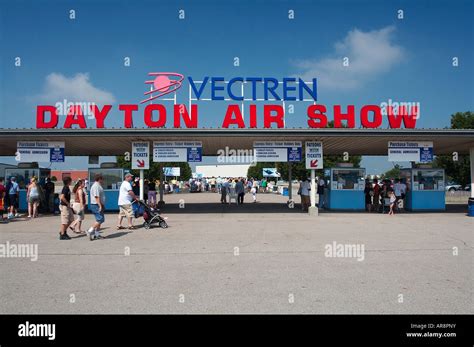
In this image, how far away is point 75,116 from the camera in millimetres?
14648

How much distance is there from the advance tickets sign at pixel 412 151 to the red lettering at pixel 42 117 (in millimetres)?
14486

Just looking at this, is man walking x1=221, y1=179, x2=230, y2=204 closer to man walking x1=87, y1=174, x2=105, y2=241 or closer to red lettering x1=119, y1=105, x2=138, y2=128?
red lettering x1=119, y1=105, x2=138, y2=128

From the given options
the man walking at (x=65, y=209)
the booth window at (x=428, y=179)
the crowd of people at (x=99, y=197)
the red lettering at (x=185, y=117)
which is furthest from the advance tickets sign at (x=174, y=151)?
the booth window at (x=428, y=179)

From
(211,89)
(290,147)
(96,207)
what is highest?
(211,89)

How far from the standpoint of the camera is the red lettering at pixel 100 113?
1504 centimetres

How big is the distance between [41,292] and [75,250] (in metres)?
3.15

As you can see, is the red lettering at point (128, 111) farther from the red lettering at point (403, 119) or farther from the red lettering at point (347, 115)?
the red lettering at point (403, 119)

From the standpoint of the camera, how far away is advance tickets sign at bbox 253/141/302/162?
16.1 m

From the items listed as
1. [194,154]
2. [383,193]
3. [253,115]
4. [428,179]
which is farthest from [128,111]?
[428,179]

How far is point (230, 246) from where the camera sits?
8867 millimetres

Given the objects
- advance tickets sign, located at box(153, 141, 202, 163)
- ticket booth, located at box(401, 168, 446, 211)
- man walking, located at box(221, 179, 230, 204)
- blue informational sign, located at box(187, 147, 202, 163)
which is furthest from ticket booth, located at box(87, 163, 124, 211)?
ticket booth, located at box(401, 168, 446, 211)

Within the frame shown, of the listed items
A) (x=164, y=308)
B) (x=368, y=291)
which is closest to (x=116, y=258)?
(x=164, y=308)

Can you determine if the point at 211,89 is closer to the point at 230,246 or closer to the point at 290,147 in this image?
the point at 290,147

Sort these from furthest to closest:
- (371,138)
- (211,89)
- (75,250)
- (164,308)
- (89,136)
A: (211,89) → (371,138) → (89,136) → (75,250) → (164,308)
